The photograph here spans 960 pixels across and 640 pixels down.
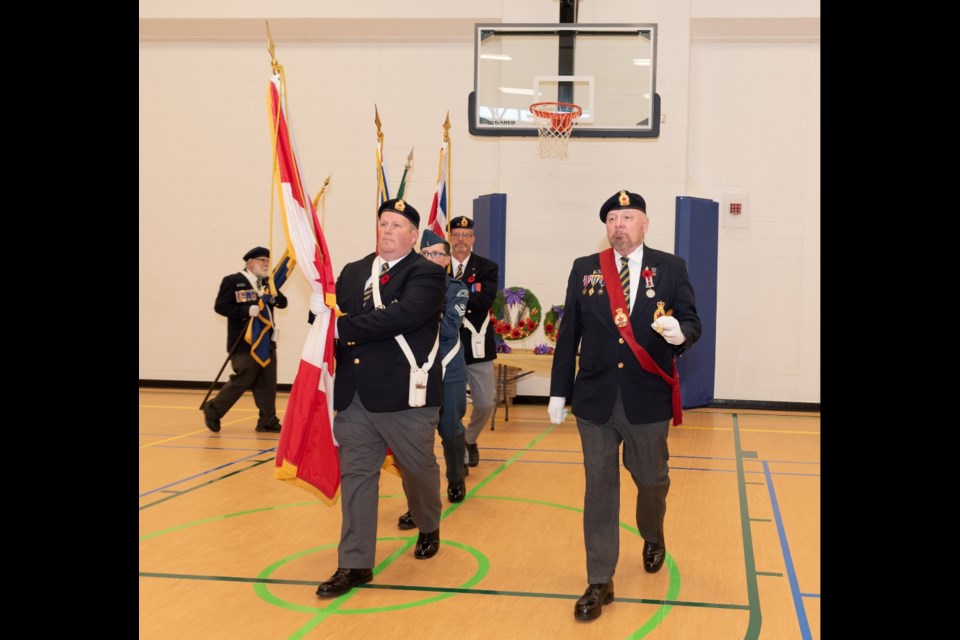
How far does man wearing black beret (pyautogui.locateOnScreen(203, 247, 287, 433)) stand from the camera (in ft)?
29.5

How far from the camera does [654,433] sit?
13.7 feet

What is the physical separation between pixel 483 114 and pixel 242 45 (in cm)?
434

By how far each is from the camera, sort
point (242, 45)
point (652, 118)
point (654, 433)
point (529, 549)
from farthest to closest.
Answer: point (242, 45) → point (652, 118) → point (529, 549) → point (654, 433)

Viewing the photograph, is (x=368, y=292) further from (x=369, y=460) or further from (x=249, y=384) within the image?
(x=249, y=384)

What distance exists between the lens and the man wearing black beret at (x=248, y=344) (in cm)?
900

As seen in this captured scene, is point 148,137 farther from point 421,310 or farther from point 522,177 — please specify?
point 421,310

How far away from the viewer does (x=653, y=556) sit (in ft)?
15.1

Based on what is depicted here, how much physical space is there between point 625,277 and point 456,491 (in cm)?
259

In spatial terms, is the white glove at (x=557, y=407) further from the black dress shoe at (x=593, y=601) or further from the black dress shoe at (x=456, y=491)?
the black dress shoe at (x=456, y=491)

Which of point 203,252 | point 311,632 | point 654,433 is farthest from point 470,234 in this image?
point 203,252

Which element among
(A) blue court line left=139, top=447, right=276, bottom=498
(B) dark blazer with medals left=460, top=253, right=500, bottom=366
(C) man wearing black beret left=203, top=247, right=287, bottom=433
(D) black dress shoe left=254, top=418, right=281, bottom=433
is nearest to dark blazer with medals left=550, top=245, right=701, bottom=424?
(B) dark blazer with medals left=460, top=253, right=500, bottom=366

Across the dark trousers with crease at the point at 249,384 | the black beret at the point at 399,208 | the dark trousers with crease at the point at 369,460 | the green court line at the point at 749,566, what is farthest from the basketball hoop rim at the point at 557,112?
the dark trousers with crease at the point at 369,460

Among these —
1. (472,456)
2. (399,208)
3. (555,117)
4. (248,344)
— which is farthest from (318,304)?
(555,117)

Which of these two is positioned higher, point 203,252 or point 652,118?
point 652,118
